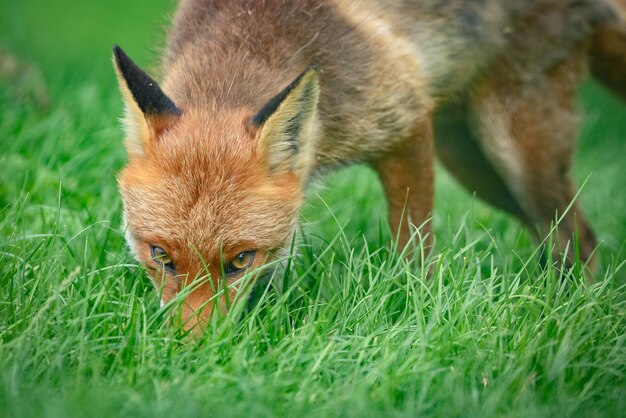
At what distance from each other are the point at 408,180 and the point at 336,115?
2.22 feet

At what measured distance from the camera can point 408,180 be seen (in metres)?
4.98

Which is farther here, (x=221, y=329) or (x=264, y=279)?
(x=264, y=279)

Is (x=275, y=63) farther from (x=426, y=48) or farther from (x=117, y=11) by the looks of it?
(x=117, y=11)

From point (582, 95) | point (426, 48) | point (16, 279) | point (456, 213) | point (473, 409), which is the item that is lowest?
point (582, 95)

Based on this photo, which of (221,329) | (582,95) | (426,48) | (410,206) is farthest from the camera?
(582,95)

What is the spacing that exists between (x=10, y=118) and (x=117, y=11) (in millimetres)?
8077

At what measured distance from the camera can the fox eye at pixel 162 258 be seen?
3.83 m

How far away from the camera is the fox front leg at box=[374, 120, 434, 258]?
497cm

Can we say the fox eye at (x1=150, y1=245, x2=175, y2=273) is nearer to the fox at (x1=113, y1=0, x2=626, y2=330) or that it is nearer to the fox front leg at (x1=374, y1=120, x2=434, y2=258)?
the fox at (x1=113, y1=0, x2=626, y2=330)

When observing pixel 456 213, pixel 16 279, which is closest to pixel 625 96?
pixel 456 213

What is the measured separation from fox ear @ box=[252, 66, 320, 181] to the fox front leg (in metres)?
0.85

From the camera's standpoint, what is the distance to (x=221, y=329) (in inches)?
141

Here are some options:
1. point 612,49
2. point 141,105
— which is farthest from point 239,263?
point 612,49

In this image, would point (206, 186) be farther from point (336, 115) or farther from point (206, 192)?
point (336, 115)
